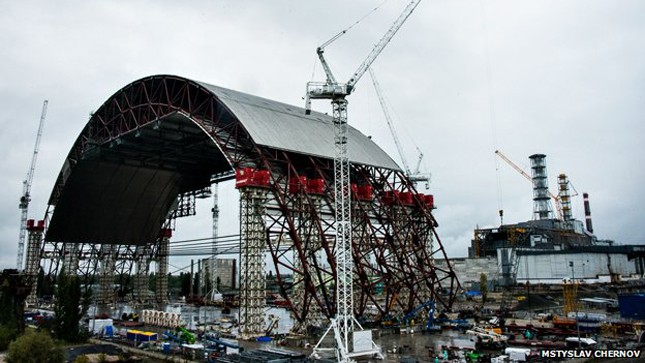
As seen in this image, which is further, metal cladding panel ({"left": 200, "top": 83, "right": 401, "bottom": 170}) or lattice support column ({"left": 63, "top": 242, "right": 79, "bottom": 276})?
lattice support column ({"left": 63, "top": 242, "right": 79, "bottom": 276})

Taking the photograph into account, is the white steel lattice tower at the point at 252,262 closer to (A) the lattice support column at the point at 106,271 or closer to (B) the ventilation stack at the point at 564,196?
(A) the lattice support column at the point at 106,271

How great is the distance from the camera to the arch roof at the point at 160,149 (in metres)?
54.9

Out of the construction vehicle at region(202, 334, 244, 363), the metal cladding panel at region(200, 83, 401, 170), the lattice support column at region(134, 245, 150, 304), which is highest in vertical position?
the metal cladding panel at region(200, 83, 401, 170)

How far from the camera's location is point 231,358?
34156 millimetres

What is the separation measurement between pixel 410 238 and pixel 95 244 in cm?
5559

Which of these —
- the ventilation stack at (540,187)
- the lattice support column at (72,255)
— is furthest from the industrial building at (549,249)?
the lattice support column at (72,255)

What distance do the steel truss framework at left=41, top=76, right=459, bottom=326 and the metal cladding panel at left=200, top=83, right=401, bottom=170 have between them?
936 mm

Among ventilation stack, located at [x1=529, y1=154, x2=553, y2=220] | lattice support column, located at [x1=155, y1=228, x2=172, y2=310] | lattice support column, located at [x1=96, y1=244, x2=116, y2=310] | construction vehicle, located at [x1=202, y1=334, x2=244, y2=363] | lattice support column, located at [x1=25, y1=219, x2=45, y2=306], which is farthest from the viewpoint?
ventilation stack, located at [x1=529, y1=154, x2=553, y2=220]

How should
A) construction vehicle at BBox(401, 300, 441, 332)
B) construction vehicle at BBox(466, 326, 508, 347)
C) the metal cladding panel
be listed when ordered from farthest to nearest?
construction vehicle at BBox(401, 300, 441, 332) → the metal cladding panel → construction vehicle at BBox(466, 326, 508, 347)

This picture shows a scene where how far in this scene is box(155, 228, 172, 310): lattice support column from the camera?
3627 inches

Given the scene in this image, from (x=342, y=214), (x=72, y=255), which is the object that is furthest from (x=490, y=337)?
(x=72, y=255)

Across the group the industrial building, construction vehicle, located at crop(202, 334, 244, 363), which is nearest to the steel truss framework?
construction vehicle, located at crop(202, 334, 244, 363)

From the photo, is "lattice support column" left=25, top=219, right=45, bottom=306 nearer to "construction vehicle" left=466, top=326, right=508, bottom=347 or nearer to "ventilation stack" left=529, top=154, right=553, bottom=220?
"construction vehicle" left=466, top=326, right=508, bottom=347

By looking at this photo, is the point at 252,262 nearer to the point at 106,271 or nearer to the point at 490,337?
the point at 490,337
